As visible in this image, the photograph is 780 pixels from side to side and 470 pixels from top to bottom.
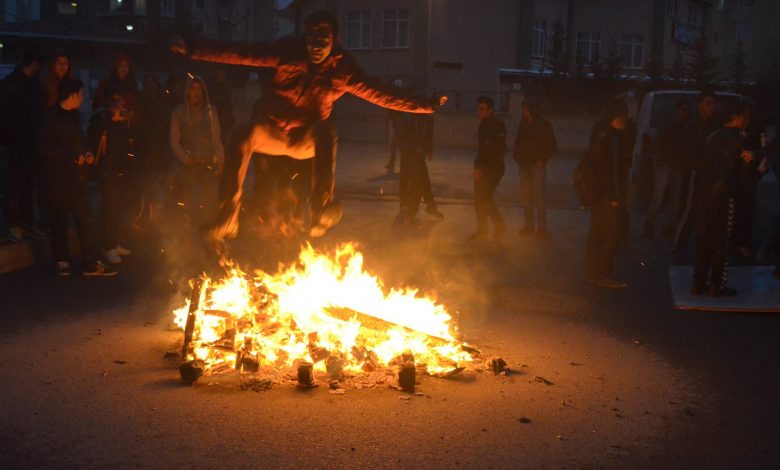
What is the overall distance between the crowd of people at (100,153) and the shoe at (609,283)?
401cm

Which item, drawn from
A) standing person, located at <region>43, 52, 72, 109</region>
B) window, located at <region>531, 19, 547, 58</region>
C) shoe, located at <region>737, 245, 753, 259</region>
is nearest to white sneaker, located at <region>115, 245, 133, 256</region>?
standing person, located at <region>43, 52, 72, 109</region>

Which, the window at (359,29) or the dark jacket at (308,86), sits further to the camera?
the window at (359,29)

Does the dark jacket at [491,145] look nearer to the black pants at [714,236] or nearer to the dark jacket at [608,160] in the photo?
the dark jacket at [608,160]

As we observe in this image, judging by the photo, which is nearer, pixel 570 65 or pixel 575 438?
pixel 575 438

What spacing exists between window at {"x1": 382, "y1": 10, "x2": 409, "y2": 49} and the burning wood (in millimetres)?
34366

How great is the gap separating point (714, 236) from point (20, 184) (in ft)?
23.5

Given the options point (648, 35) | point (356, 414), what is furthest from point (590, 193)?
point (648, 35)

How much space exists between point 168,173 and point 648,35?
39052 millimetres

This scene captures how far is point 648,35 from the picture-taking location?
46406 mm

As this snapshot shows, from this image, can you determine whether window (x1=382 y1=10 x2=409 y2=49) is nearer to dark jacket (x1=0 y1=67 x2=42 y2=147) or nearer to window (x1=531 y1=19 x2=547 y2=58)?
window (x1=531 y1=19 x2=547 y2=58)

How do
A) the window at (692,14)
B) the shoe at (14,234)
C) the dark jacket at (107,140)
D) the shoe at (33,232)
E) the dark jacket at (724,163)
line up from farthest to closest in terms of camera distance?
1. the window at (692,14)
2. the shoe at (33,232)
3. the shoe at (14,234)
4. the dark jacket at (107,140)
5. the dark jacket at (724,163)

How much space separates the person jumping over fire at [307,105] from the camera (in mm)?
6629

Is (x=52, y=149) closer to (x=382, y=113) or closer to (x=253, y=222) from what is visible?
(x=253, y=222)

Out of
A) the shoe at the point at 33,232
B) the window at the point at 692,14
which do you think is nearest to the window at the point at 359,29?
the window at the point at 692,14
